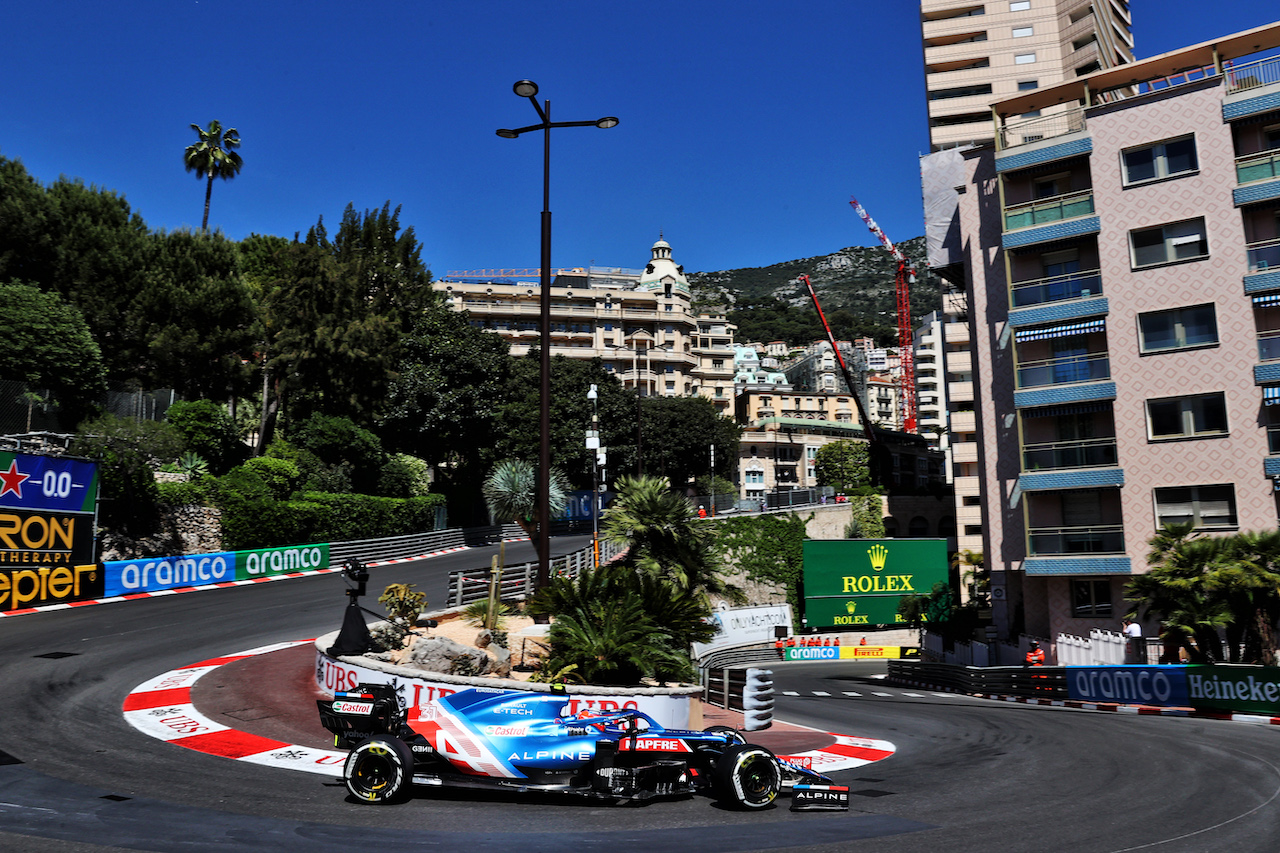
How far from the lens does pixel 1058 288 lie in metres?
34.7

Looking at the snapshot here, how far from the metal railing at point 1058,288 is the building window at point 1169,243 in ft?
5.24

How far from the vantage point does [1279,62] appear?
31.5 m

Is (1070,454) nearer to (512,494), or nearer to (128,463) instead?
(512,494)

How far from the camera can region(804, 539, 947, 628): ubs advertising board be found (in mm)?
47281

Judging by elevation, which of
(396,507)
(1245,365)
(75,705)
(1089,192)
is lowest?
(75,705)

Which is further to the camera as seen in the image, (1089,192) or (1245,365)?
(1089,192)

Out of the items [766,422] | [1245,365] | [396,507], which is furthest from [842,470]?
[1245,365]

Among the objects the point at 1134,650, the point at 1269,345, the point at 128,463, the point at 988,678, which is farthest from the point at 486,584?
the point at 1269,345

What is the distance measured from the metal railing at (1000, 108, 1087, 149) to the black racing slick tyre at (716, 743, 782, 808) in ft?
107

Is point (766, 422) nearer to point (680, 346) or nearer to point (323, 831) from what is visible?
point (680, 346)

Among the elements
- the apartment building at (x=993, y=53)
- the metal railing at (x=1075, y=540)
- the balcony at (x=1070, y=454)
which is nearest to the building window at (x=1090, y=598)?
the metal railing at (x=1075, y=540)

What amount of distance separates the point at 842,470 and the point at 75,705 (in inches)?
3182

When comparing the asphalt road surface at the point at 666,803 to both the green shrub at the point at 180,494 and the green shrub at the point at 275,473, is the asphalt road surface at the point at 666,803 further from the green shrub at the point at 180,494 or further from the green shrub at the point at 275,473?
A: the green shrub at the point at 275,473

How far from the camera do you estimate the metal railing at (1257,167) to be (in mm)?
30781
